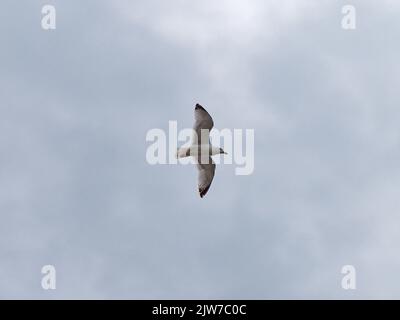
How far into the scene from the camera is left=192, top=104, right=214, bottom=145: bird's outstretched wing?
41.6 m

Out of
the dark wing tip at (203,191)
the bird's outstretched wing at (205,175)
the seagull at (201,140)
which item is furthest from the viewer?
the dark wing tip at (203,191)

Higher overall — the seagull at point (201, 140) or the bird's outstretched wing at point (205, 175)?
the seagull at point (201, 140)

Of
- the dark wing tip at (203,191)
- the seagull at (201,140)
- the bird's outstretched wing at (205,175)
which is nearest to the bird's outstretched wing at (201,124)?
the seagull at (201,140)

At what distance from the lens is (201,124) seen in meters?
Result: 41.6

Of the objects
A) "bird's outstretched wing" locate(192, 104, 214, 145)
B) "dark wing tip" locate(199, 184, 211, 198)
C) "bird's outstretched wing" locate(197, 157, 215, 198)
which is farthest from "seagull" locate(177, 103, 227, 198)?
"dark wing tip" locate(199, 184, 211, 198)

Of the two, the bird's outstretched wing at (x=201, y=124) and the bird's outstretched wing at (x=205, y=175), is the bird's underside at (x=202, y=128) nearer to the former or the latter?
the bird's outstretched wing at (x=201, y=124)

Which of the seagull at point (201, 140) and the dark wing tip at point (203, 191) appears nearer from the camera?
the seagull at point (201, 140)

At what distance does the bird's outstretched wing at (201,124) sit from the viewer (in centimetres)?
4156

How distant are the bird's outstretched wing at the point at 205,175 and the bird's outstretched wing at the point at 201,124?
157cm

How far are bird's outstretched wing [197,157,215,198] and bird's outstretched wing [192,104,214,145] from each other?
1.57m

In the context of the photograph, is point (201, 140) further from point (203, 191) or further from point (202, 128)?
point (203, 191)
